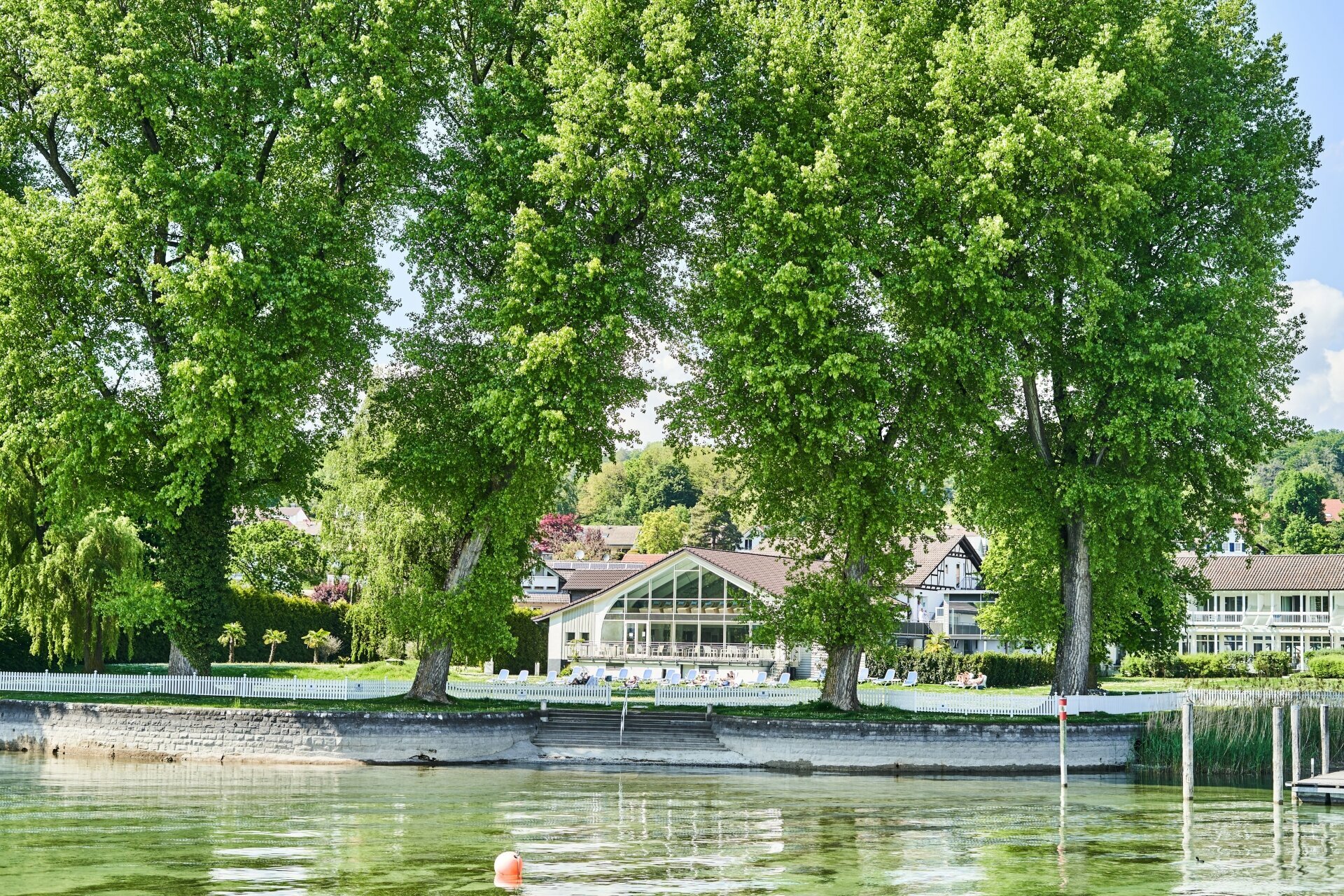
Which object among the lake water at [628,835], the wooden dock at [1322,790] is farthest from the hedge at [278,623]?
the wooden dock at [1322,790]

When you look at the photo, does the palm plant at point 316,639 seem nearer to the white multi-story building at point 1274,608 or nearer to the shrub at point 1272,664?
the shrub at point 1272,664

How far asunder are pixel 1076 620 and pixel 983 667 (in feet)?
78.2

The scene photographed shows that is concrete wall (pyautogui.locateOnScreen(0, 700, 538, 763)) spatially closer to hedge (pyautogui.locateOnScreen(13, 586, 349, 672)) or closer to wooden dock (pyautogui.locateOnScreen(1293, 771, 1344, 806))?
wooden dock (pyautogui.locateOnScreen(1293, 771, 1344, 806))

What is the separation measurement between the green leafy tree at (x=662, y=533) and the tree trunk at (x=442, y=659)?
6994 cm

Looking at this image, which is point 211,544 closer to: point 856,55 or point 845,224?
point 845,224

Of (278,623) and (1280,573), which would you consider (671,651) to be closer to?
(278,623)

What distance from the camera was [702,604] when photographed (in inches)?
2248

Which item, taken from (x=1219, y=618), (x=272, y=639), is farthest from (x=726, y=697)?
(x=1219, y=618)

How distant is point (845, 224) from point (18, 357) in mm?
17970

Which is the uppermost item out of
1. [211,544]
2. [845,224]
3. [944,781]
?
[845,224]

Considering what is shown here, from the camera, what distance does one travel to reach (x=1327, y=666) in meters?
60.4

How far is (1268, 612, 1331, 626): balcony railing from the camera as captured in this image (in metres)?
74.4

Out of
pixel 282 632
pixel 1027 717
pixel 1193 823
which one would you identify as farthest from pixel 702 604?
pixel 1193 823

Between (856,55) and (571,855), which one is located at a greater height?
(856,55)
